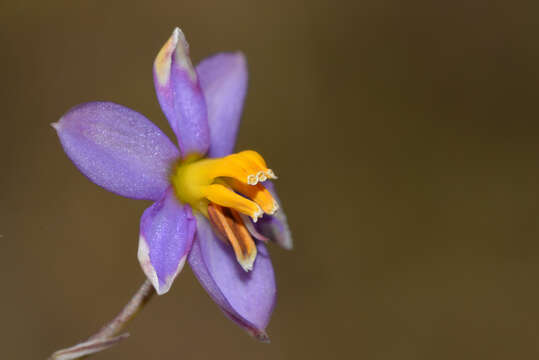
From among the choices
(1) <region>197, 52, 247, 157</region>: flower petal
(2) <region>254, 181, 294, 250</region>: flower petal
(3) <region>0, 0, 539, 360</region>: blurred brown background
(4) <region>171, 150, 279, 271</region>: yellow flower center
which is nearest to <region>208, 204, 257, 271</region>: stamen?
(4) <region>171, 150, 279, 271</region>: yellow flower center

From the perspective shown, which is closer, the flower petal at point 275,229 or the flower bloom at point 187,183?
the flower bloom at point 187,183

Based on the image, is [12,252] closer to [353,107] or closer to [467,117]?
[353,107]

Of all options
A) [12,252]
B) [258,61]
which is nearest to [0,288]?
[12,252]

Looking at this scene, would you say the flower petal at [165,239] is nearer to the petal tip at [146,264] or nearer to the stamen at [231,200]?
the petal tip at [146,264]

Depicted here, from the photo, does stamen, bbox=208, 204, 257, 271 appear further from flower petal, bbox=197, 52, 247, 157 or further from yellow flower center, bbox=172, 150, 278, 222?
flower petal, bbox=197, 52, 247, 157

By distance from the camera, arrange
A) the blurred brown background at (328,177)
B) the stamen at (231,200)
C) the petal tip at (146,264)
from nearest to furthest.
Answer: the petal tip at (146,264), the stamen at (231,200), the blurred brown background at (328,177)

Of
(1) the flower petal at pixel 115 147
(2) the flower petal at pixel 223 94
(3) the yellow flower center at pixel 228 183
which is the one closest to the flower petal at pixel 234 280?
(3) the yellow flower center at pixel 228 183

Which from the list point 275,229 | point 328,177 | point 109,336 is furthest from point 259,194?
point 328,177

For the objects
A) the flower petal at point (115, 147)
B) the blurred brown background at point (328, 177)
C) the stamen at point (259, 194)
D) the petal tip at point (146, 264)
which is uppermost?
the flower petal at point (115, 147)
